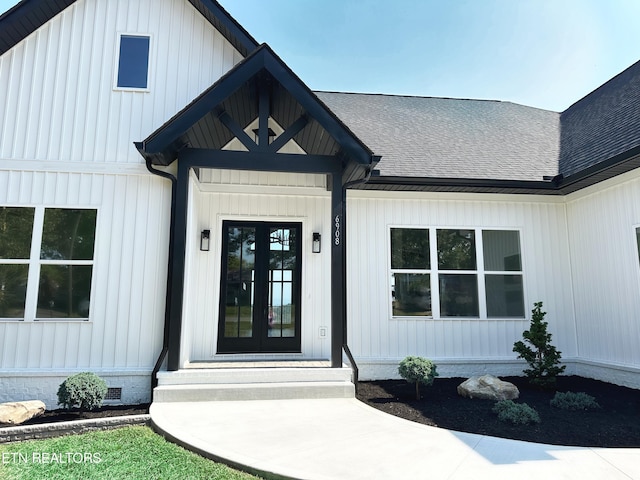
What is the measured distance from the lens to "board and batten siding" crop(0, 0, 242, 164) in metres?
6.09

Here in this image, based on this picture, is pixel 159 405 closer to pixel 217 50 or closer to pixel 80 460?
pixel 80 460

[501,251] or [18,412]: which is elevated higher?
[501,251]

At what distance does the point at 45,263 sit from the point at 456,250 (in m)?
6.65

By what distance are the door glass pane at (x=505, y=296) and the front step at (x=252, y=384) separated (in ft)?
11.1

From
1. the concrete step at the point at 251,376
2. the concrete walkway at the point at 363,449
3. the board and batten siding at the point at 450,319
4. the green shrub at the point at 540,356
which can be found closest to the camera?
the concrete walkway at the point at 363,449

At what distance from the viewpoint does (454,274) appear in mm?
7426

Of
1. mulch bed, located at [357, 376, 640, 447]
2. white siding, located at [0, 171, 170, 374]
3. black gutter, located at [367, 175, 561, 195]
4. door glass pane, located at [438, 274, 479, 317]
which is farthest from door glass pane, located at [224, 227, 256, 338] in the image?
door glass pane, located at [438, 274, 479, 317]

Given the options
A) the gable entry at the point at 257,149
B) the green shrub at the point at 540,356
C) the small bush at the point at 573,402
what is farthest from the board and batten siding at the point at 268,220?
the small bush at the point at 573,402

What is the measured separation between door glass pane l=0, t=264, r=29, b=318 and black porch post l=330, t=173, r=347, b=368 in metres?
4.37

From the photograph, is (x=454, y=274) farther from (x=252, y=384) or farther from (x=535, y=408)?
(x=252, y=384)

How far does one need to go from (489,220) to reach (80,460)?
23.0 feet

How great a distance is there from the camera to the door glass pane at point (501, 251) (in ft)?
24.7

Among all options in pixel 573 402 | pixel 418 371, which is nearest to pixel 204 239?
pixel 418 371

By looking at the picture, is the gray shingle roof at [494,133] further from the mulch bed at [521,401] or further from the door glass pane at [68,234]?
the door glass pane at [68,234]
